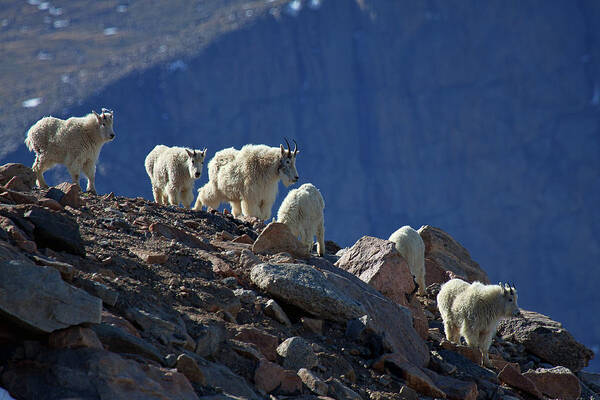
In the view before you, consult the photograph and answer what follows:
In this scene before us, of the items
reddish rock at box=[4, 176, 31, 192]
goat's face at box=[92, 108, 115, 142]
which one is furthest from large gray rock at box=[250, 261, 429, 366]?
goat's face at box=[92, 108, 115, 142]

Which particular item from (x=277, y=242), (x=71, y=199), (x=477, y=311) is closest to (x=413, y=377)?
(x=277, y=242)

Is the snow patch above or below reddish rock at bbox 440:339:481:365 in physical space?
below

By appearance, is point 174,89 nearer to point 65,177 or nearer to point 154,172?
point 65,177

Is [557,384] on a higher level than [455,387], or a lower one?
lower

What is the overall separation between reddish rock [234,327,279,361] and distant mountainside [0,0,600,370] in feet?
232

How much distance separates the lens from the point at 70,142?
14.7 m

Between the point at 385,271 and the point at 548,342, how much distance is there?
3.68 meters

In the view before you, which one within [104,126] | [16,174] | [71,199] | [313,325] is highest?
[16,174]

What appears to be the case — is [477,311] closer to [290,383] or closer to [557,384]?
[557,384]

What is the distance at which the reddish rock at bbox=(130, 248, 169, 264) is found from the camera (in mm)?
7867

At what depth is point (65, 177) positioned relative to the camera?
58875mm

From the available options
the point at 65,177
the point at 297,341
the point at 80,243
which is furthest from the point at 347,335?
the point at 65,177

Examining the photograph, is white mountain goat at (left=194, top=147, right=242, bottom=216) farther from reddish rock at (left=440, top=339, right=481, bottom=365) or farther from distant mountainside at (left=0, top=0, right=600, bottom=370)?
distant mountainside at (left=0, top=0, right=600, bottom=370)

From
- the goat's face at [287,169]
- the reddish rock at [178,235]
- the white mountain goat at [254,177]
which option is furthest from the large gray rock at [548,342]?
the reddish rock at [178,235]
